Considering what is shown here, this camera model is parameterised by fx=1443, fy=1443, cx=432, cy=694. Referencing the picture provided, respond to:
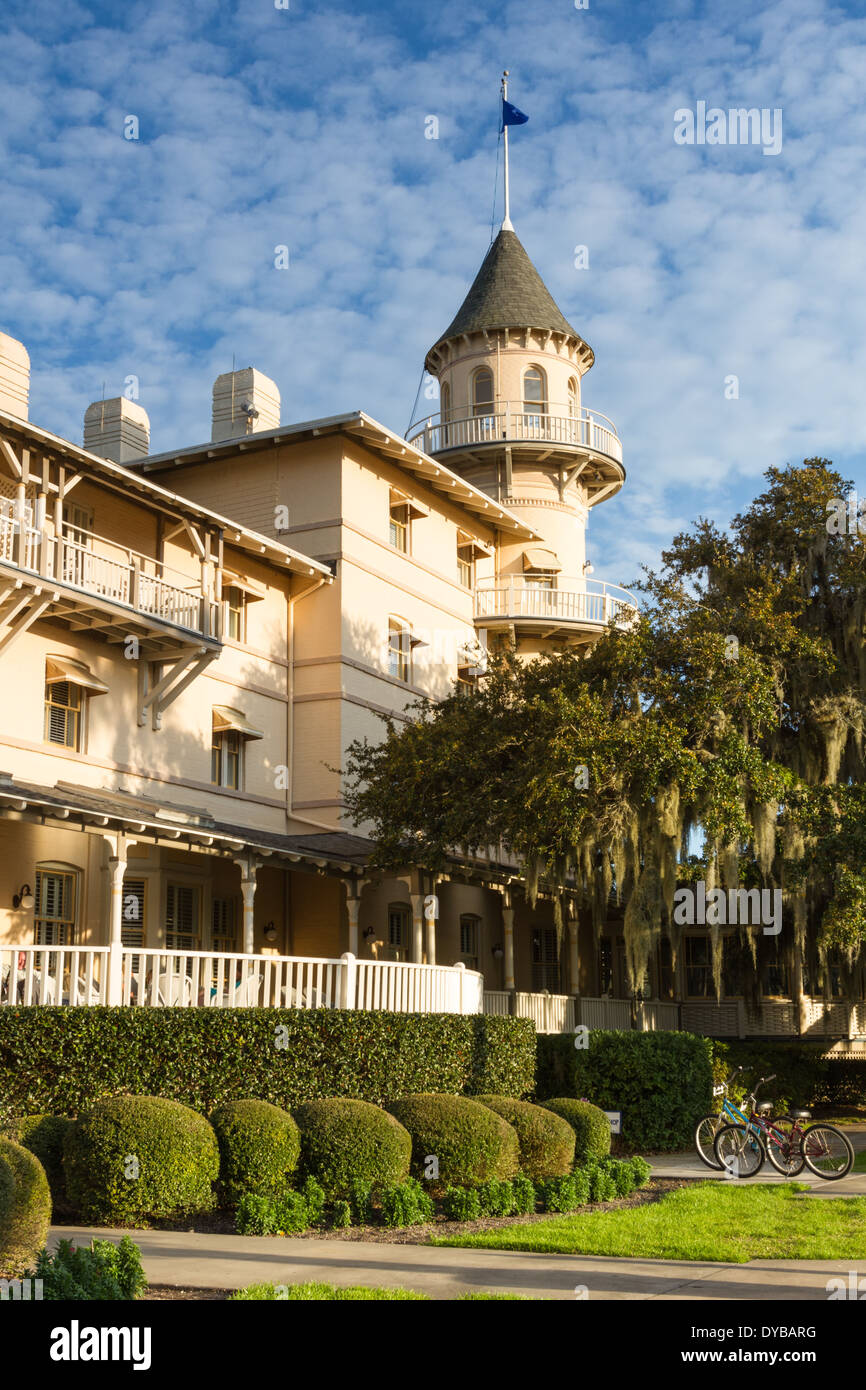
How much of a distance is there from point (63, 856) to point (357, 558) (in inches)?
396

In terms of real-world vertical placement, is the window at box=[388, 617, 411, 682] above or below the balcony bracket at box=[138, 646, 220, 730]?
above

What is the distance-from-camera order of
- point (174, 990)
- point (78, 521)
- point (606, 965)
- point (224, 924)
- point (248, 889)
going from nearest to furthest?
point (174, 990) < point (248, 889) < point (78, 521) < point (224, 924) < point (606, 965)

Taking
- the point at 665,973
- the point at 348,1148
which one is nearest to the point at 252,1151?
the point at 348,1148

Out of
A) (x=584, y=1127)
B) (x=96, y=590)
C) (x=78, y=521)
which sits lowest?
(x=584, y=1127)

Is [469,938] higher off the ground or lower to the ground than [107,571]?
lower

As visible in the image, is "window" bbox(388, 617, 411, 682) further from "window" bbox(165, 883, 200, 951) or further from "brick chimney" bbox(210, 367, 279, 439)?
"window" bbox(165, 883, 200, 951)

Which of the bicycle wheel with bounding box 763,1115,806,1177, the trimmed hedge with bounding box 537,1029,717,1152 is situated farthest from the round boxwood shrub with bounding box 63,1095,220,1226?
the trimmed hedge with bounding box 537,1029,717,1152

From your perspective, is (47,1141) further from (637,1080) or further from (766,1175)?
(637,1080)

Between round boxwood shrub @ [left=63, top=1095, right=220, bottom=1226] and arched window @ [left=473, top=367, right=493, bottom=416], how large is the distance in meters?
28.3

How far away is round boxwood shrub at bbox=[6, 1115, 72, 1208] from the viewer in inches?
496

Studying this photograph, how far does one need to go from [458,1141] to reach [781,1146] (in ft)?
14.2

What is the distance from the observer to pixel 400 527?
32.7m

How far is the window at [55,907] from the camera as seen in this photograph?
22.5 m
